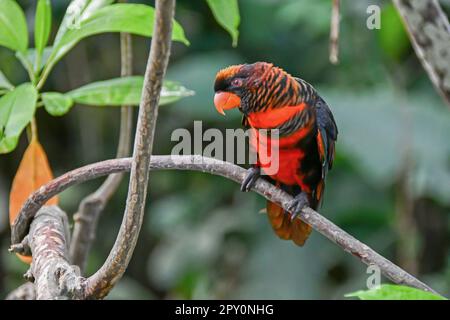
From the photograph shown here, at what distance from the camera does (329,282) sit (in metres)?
3.05

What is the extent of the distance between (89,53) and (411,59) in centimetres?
179

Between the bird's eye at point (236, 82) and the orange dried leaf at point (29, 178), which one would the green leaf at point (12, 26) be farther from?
the bird's eye at point (236, 82)

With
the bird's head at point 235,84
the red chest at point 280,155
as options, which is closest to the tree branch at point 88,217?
the bird's head at point 235,84

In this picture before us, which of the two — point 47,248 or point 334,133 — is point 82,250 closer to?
point 47,248

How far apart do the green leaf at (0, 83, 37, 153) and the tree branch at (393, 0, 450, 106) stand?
709 millimetres

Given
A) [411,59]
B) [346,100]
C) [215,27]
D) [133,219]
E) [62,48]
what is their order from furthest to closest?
[215,27] < [411,59] < [346,100] < [62,48] < [133,219]

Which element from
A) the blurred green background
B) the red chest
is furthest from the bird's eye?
the blurred green background

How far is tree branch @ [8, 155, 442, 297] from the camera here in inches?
39.9

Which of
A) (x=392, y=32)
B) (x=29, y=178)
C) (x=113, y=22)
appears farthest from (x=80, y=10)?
(x=392, y=32)

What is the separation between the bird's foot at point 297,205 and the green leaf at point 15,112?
0.54 m

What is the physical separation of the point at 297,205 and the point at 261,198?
5.54 feet

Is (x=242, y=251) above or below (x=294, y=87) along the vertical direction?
below

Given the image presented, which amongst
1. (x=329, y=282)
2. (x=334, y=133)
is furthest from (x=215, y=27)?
(x=334, y=133)

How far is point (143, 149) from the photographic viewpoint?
33.4 inches
